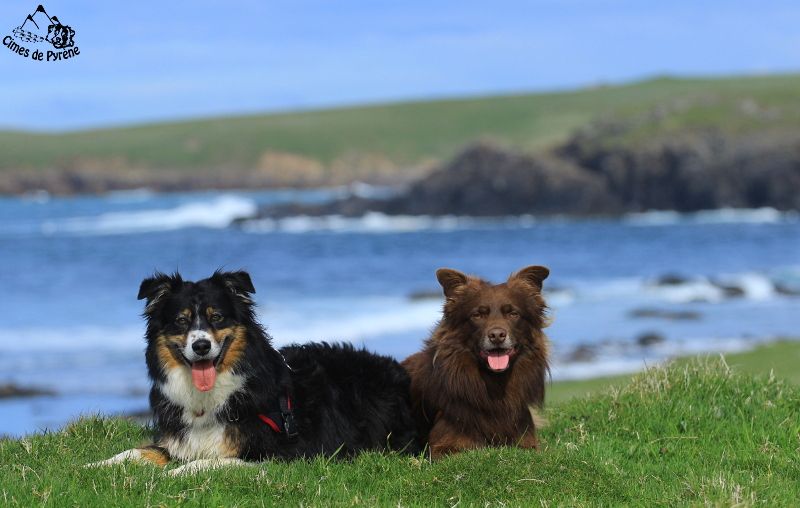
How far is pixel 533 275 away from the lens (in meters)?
8.84

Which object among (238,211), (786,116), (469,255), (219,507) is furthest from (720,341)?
(238,211)

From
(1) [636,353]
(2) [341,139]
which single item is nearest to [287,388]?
(1) [636,353]

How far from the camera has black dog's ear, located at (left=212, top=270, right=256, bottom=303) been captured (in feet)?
26.7

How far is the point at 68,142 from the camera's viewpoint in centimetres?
17712

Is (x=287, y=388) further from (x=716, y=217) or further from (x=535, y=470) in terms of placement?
(x=716, y=217)

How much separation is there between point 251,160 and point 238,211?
186ft

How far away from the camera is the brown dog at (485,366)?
855 centimetres

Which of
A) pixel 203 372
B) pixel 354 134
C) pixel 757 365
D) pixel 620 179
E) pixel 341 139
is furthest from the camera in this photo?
pixel 354 134

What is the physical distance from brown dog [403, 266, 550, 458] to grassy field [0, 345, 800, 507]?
1.40 ft

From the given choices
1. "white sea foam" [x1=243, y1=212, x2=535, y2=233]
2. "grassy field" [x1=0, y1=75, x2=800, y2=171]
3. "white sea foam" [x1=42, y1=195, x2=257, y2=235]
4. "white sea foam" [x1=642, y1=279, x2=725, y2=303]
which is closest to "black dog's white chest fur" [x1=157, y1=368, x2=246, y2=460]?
"white sea foam" [x1=642, y1=279, x2=725, y2=303]

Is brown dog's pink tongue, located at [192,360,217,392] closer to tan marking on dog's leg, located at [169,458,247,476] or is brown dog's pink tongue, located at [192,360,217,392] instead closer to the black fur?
the black fur

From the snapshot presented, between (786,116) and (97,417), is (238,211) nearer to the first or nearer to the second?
(786,116)

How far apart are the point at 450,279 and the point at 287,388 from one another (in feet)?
5.37

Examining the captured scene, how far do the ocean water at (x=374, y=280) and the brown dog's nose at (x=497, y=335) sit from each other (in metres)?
4.66
